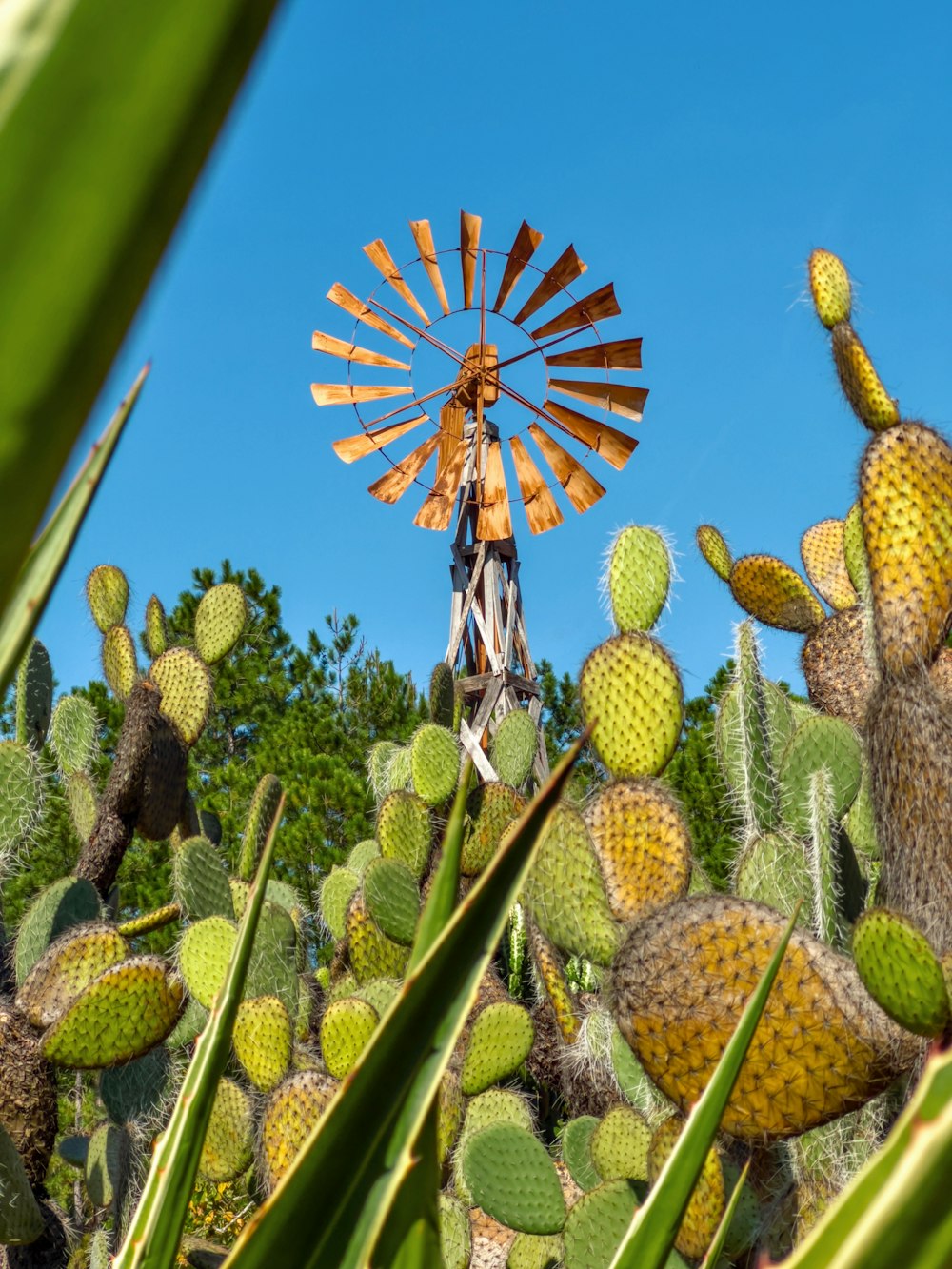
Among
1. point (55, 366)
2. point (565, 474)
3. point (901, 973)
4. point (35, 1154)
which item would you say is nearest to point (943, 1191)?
point (55, 366)

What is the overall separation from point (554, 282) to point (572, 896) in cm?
694

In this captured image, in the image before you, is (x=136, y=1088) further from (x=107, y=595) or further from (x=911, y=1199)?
(x=911, y=1199)

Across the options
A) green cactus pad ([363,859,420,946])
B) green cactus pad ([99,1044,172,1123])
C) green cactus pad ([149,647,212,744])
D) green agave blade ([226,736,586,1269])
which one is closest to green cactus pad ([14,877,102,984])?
green cactus pad ([99,1044,172,1123])

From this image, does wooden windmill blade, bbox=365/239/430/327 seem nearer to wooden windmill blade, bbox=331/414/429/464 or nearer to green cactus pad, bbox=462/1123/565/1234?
wooden windmill blade, bbox=331/414/429/464

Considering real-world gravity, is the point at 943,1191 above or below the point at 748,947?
below

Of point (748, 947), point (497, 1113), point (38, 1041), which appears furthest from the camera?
point (497, 1113)

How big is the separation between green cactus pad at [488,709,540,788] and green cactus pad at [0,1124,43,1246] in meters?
3.49


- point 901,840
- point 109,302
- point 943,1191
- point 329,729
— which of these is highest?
point 329,729

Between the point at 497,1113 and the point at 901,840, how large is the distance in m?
1.87

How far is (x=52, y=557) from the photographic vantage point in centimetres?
37

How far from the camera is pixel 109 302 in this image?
0.78ft

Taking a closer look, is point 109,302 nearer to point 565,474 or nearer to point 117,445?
point 117,445

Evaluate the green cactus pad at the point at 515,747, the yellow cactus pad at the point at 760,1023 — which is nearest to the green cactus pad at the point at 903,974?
the yellow cactus pad at the point at 760,1023

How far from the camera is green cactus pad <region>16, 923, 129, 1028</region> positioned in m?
3.10
